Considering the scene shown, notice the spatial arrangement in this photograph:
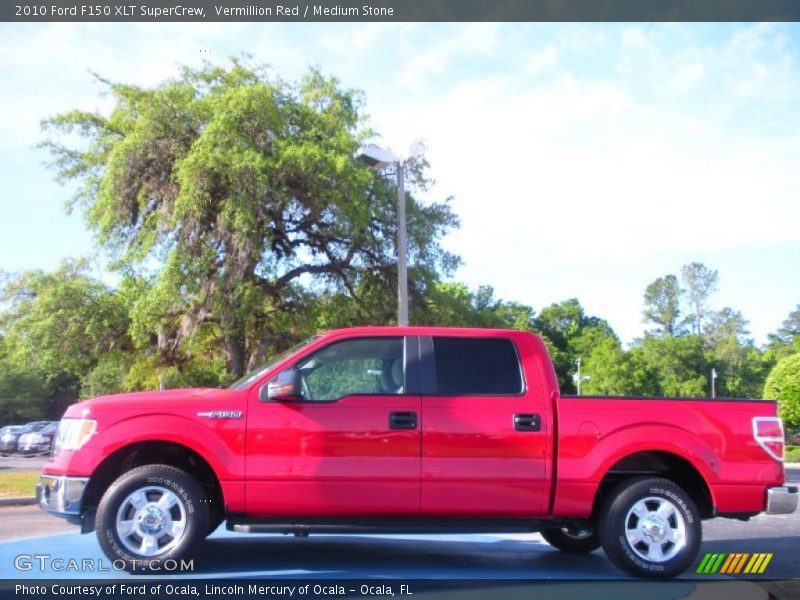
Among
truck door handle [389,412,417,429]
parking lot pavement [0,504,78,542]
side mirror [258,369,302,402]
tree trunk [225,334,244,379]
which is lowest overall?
parking lot pavement [0,504,78,542]

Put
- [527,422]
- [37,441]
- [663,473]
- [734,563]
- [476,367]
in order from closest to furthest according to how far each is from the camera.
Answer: [527,422] → [476,367] → [663,473] → [734,563] → [37,441]

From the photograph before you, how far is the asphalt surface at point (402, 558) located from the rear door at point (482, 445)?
0.55 metres

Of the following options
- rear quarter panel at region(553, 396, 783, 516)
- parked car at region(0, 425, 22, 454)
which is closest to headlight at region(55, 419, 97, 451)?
rear quarter panel at region(553, 396, 783, 516)

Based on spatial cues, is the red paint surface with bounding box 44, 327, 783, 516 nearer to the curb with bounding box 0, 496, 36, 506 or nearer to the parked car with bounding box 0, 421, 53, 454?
the curb with bounding box 0, 496, 36, 506

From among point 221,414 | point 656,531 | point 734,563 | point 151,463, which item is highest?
point 221,414

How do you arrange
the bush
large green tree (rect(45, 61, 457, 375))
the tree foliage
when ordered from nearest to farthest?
large green tree (rect(45, 61, 457, 375))
the bush
the tree foliage

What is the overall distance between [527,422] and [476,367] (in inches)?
23.9

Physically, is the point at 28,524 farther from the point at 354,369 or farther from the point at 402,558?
the point at 354,369

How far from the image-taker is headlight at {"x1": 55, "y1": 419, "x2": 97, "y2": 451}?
6121 millimetres

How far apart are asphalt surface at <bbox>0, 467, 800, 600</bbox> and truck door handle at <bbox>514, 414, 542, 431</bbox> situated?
3.59ft

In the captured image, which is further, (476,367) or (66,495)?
(476,367)

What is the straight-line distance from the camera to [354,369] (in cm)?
655

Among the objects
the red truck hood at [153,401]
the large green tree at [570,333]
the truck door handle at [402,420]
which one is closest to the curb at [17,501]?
the red truck hood at [153,401]

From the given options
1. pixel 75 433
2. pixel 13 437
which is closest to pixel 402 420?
pixel 75 433
